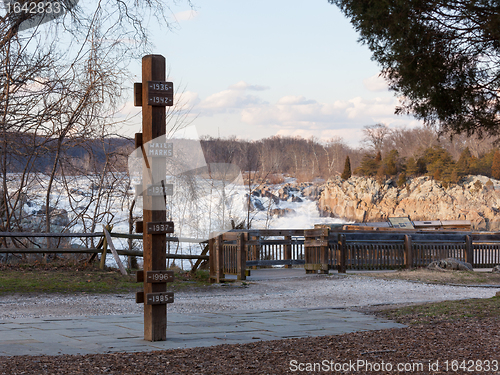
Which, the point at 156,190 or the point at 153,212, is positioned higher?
the point at 156,190

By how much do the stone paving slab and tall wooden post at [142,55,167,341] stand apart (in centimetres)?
20

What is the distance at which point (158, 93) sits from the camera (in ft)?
19.4

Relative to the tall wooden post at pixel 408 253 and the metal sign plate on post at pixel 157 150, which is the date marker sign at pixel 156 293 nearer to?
the metal sign plate on post at pixel 157 150

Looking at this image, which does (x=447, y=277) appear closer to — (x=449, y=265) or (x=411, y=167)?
(x=449, y=265)

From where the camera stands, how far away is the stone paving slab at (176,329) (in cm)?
548

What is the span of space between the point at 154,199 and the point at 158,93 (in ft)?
3.86

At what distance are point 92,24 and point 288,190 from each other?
54074mm

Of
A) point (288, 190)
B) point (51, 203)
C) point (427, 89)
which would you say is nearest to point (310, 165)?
point (288, 190)

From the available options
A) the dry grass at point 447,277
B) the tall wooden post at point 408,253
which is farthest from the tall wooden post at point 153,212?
the tall wooden post at point 408,253

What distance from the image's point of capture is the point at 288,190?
222 feet

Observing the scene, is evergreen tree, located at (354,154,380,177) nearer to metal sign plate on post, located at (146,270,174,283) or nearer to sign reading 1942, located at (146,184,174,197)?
sign reading 1942, located at (146,184,174,197)

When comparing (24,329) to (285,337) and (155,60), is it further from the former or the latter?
(155,60)

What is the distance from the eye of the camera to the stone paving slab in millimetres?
5484

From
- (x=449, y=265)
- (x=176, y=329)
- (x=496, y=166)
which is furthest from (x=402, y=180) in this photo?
(x=176, y=329)
